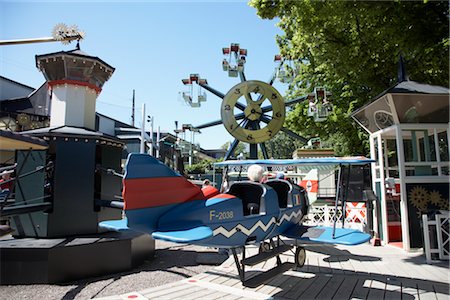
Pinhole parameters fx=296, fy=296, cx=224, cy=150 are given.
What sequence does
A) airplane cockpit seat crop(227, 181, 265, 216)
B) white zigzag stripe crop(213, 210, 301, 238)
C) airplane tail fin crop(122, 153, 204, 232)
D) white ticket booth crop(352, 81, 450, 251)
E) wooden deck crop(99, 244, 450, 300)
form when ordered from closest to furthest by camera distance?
airplane tail fin crop(122, 153, 204, 232) → white zigzag stripe crop(213, 210, 301, 238) → wooden deck crop(99, 244, 450, 300) → airplane cockpit seat crop(227, 181, 265, 216) → white ticket booth crop(352, 81, 450, 251)

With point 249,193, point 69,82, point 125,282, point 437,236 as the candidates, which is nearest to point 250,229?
point 249,193

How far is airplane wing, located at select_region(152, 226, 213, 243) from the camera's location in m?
3.31

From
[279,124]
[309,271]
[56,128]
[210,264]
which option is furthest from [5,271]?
[279,124]

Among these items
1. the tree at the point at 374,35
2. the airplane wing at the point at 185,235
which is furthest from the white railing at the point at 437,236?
the airplane wing at the point at 185,235

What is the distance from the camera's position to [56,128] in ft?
23.1

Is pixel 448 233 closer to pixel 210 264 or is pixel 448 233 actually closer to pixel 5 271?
pixel 210 264

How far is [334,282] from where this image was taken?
5.25m

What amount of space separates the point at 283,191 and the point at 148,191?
3028 mm

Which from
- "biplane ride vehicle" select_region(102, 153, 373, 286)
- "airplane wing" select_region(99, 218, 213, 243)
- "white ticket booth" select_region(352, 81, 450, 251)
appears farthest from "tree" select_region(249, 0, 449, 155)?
"airplane wing" select_region(99, 218, 213, 243)

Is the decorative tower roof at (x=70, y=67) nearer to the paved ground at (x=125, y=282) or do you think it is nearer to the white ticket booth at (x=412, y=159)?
the paved ground at (x=125, y=282)

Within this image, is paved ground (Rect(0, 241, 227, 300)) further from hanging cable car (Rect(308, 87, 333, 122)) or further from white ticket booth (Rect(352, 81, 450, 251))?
hanging cable car (Rect(308, 87, 333, 122))

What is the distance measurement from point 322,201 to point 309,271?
10494 mm

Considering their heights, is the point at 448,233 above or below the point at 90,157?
below

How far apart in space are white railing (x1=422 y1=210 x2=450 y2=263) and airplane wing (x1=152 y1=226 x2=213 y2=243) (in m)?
5.38
